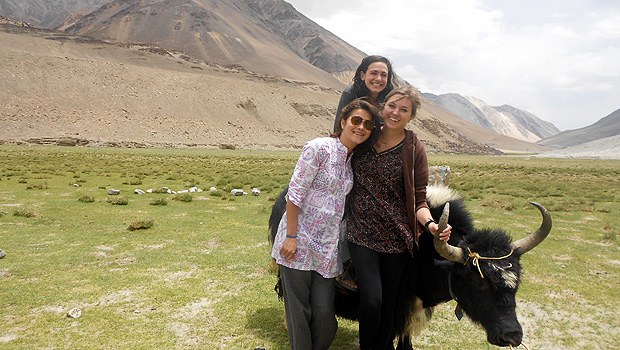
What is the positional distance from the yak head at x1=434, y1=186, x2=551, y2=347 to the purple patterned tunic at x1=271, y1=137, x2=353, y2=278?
0.81 metres

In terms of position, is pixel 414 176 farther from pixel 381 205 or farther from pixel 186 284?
pixel 186 284

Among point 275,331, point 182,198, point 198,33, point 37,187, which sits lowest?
point 37,187

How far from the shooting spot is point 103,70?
78.5m

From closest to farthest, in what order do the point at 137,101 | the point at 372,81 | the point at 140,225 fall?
the point at 372,81, the point at 140,225, the point at 137,101

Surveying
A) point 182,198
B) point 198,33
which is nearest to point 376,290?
point 182,198

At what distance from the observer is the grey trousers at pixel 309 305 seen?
2945 millimetres

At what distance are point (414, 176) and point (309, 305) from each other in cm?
139

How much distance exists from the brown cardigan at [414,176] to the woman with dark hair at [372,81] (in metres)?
0.65

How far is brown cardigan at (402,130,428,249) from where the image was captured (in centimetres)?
292

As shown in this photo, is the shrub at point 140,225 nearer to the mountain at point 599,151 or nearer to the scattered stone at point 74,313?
the scattered stone at point 74,313

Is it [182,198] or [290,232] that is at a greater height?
[290,232]

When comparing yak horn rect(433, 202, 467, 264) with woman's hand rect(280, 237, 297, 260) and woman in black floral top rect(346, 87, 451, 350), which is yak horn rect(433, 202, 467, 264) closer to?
woman in black floral top rect(346, 87, 451, 350)

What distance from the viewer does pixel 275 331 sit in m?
4.41

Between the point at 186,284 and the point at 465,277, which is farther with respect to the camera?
the point at 186,284
